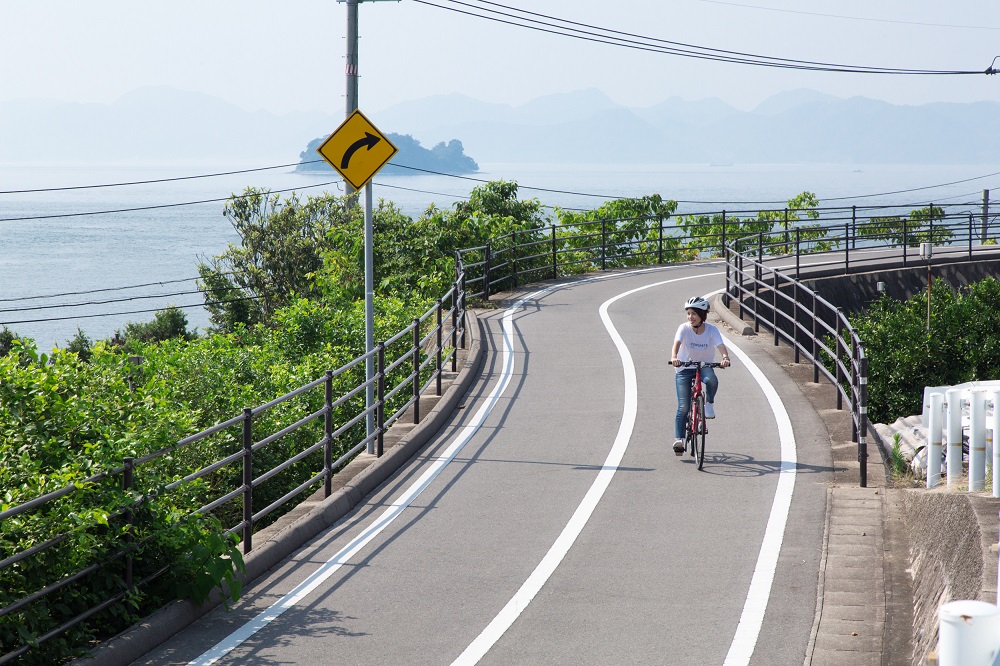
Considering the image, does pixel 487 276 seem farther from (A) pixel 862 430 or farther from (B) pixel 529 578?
(B) pixel 529 578

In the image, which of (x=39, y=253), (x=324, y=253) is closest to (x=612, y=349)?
(x=324, y=253)

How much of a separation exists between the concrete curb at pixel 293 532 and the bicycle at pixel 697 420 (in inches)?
116

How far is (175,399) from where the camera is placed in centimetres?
1295

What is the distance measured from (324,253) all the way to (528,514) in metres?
17.5

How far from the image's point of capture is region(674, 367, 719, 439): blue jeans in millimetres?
10586

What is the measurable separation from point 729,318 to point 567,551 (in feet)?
42.0

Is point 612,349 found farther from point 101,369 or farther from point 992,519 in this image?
point 992,519

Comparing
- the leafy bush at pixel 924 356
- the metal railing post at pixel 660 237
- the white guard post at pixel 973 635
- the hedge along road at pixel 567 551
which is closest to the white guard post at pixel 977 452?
the hedge along road at pixel 567 551

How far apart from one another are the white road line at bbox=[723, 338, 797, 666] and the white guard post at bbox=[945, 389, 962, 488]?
136cm

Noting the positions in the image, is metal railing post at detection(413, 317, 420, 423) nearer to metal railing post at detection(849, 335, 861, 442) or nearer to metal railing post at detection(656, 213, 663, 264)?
metal railing post at detection(849, 335, 861, 442)

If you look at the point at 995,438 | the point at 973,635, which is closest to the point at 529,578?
the point at 995,438

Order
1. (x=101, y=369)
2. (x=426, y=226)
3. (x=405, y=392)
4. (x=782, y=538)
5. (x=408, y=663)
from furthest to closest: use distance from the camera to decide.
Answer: (x=426, y=226) < (x=405, y=392) < (x=101, y=369) < (x=782, y=538) < (x=408, y=663)

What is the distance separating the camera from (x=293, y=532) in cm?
800

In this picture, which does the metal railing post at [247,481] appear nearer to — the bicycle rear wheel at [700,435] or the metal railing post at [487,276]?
the bicycle rear wheel at [700,435]
